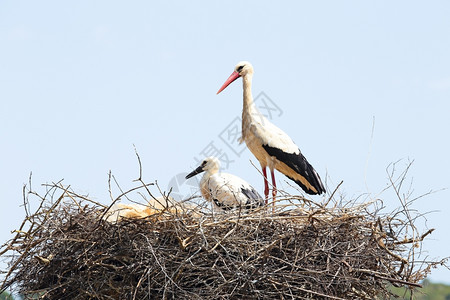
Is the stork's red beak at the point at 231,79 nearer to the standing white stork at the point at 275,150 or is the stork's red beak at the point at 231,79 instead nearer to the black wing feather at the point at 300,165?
the standing white stork at the point at 275,150

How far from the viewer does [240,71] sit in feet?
20.4

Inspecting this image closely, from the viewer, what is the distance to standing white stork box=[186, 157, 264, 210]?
549cm

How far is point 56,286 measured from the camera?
12.9 ft

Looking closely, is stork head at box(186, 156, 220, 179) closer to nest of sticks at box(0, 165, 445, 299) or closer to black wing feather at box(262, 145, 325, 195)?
black wing feather at box(262, 145, 325, 195)

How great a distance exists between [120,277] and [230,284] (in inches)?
23.2

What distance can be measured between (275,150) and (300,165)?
223 millimetres

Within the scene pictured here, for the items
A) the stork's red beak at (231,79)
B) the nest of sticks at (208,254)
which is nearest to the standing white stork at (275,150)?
the stork's red beak at (231,79)

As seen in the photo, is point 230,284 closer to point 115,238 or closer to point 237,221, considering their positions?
point 237,221

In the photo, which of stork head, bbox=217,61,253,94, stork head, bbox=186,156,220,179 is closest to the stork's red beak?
stork head, bbox=217,61,253,94

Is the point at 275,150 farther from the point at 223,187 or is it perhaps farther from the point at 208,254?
the point at 208,254

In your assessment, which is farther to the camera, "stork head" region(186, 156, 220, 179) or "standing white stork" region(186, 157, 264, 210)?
"stork head" region(186, 156, 220, 179)

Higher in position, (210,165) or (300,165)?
(210,165)

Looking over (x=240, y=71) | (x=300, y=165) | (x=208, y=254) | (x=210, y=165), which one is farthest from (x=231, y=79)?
(x=208, y=254)

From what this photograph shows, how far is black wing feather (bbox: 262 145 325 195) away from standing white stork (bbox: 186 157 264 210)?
32cm
